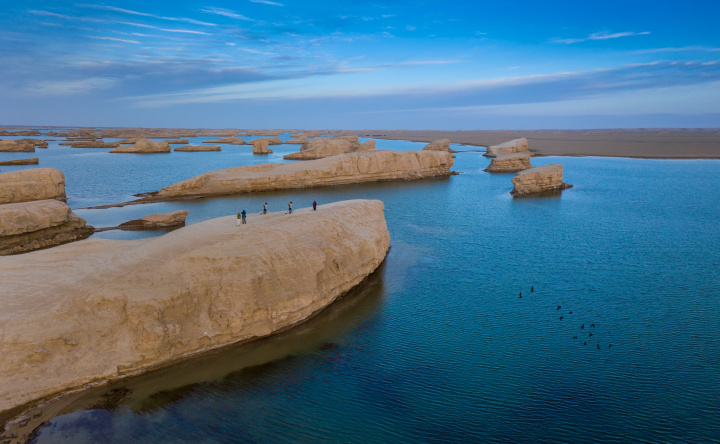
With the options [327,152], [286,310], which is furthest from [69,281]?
[327,152]

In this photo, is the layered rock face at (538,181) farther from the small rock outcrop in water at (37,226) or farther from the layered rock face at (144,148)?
the layered rock face at (144,148)

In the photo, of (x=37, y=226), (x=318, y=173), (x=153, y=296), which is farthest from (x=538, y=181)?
(x=37, y=226)

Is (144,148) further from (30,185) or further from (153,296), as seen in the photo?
(153,296)

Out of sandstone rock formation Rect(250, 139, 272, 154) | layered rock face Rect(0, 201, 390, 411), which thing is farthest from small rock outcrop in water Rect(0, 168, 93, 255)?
sandstone rock formation Rect(250, 139, 272, 154)

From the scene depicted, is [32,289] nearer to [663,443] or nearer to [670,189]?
[663,443]

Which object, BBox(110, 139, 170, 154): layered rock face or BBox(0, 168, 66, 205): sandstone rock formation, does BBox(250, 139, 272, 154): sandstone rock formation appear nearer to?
BBox(110, 139, 170, 154): layered rock face

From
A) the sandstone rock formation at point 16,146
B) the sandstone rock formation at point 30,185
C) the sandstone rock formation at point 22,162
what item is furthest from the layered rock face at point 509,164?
the sandstone rock formation at point 16,146
